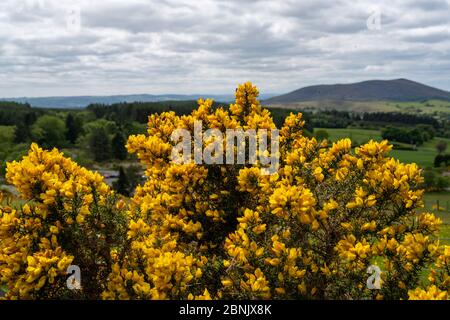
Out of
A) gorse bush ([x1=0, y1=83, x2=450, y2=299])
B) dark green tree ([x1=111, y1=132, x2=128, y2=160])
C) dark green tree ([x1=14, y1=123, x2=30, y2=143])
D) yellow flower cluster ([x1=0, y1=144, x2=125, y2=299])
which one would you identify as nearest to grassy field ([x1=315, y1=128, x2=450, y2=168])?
dark green tree ([x1=111, y1=132, x2=128, y2=160])

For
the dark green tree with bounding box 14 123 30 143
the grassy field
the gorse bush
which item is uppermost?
the gorse bush

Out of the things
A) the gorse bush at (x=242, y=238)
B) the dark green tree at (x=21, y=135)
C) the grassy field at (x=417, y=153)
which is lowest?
the grassy field at (x=417, y=153)

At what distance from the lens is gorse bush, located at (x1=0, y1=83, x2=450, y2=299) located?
480cm

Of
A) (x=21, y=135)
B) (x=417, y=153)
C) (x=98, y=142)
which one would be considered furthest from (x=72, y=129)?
(x=417, y=153)

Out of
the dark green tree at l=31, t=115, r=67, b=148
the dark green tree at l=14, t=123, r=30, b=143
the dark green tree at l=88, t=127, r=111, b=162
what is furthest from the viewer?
the dark green tree at l=31, t=115, r=67, b=148

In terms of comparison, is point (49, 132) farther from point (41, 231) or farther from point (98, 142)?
point (41, 231)

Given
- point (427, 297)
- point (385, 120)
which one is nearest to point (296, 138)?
point (427, 297)

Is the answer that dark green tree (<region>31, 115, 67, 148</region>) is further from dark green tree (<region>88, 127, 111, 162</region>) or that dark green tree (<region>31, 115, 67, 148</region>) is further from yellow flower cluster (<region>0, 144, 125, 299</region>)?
yellow flower cluster (<region>0, 144, 125, 299</region>)

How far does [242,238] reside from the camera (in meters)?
5.08

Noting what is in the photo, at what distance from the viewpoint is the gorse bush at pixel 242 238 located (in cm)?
480

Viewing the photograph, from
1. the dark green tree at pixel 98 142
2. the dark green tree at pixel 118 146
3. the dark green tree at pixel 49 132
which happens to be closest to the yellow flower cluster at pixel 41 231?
the dark green tree at pixel 118 146

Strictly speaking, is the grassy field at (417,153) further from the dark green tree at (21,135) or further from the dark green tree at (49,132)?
the dark green tree at (21,135)

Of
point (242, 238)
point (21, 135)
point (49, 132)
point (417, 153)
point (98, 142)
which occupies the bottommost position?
point (417, 153)
